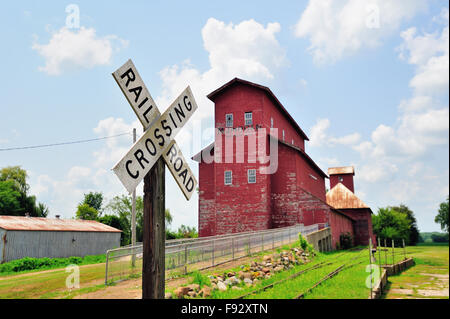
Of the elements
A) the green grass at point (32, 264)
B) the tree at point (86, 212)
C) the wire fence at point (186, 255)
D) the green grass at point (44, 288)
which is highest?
the tree at point (86, 212)

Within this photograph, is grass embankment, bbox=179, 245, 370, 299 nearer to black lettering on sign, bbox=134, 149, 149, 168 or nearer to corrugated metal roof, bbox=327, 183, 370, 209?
black lettering on sign, bbox=134, 149, 149, 168

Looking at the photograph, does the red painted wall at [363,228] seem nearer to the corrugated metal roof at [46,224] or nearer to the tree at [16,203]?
the corrugated metal roof at [46,224]

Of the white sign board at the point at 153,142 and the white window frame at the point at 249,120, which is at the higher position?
the white window frame at the point at 249,120

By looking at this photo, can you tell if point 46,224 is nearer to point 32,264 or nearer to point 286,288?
point 32,264

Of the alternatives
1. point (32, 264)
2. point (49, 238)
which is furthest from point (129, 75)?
point (49, 238)

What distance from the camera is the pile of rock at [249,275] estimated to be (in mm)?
10695

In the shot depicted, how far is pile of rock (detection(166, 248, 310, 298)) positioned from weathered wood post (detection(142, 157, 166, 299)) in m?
6.93

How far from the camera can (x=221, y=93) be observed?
34.2m

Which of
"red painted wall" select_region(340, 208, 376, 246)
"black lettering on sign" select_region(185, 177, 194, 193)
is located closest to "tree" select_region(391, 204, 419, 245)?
"red painted wall" select_region(340, 208, 376, 246)

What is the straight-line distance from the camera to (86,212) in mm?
43000

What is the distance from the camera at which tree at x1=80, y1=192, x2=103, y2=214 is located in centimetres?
4691

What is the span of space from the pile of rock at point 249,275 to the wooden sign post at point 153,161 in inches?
276

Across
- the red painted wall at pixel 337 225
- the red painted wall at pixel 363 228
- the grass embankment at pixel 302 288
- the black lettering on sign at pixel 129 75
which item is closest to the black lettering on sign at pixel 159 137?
the black lettering on sign at pixel 129 75

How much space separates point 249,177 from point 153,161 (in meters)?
28.2
